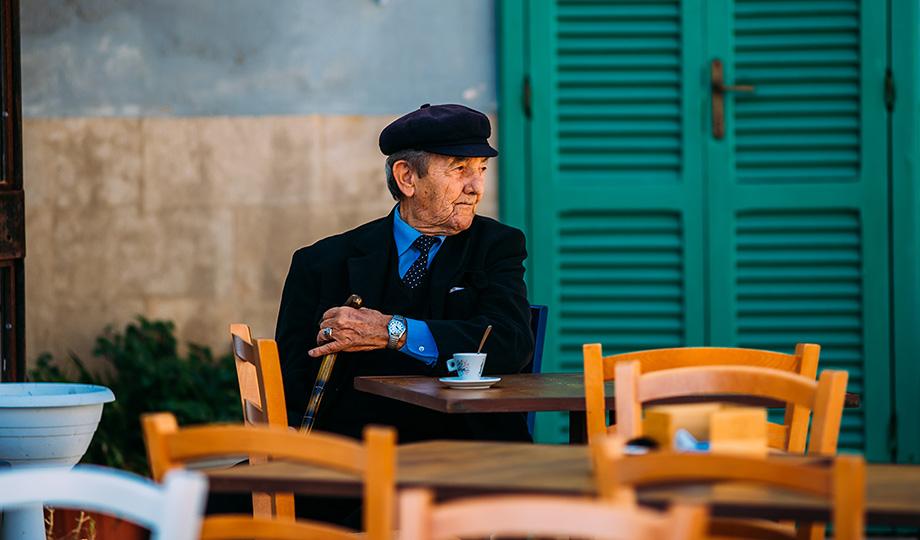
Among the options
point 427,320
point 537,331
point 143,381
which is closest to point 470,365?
point 427,320

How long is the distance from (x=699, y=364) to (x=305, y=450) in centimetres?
142

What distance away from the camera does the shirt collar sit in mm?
4250

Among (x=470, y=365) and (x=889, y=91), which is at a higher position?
(x=889, y=91)

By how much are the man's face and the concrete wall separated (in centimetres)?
160

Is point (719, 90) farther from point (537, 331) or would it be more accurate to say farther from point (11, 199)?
point (11, 199)

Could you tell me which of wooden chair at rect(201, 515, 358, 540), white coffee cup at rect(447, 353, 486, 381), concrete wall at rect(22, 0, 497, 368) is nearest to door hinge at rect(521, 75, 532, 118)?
concrete wall at rect(22, 0, 497, 368)

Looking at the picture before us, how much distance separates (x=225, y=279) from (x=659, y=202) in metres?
1.58

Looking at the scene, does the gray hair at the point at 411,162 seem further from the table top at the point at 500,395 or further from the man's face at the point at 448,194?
the table top at the point at 500,395

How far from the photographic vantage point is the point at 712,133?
5.69 meters

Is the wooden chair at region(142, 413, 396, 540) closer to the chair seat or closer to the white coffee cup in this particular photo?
the chair seat

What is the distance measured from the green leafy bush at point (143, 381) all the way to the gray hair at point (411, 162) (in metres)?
1.67

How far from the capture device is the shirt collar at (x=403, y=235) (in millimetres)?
4250

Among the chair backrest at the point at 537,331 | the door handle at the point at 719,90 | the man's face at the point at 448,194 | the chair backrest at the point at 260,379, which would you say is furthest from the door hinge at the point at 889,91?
the chair backrest at the point at 260,379

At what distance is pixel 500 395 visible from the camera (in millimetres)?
3426
